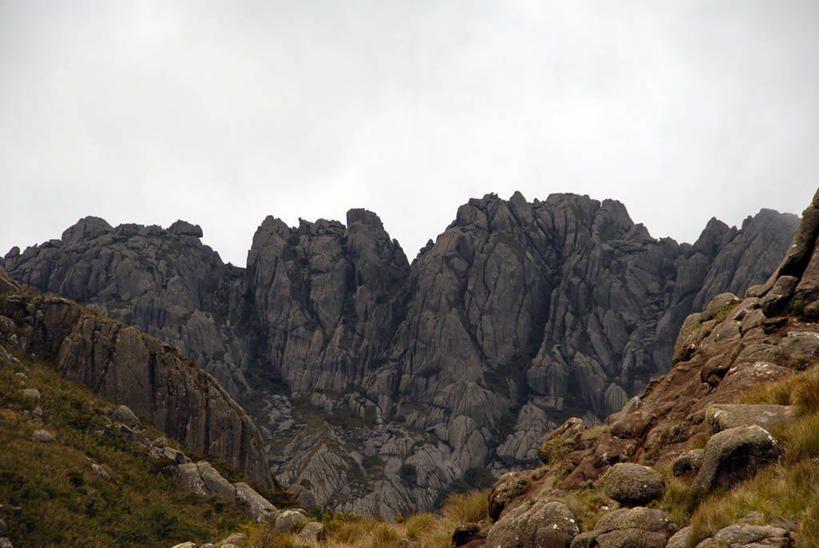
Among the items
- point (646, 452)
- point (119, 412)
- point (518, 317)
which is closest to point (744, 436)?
point (646, 452)

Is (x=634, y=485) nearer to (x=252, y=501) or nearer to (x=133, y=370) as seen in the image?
(x=252, y=501)

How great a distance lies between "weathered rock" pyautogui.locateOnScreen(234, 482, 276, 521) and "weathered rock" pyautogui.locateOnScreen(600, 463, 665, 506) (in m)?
39.2

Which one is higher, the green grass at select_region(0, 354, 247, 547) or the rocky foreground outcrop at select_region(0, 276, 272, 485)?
the rocky foreground outcrop at select_region(0, 276, 272, 485)

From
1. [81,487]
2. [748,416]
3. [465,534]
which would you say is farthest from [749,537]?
[81,487]

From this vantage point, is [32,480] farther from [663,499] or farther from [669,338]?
[669,338]

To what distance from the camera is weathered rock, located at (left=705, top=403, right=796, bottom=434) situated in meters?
11.1

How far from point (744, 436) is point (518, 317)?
635 ft

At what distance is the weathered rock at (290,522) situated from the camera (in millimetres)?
19297

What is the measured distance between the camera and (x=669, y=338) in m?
183

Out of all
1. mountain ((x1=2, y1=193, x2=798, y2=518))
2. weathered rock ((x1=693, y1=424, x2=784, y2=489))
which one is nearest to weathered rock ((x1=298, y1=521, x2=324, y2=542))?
weathered rock ((x1=693, y1=424, x2=784, y2=489))

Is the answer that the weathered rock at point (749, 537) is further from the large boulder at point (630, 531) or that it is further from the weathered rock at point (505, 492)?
the weathered rock at point (505, 492)

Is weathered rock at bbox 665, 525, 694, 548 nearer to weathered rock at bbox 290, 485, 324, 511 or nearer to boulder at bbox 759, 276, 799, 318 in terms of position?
boulder at bbox 759, 276, 799, 318

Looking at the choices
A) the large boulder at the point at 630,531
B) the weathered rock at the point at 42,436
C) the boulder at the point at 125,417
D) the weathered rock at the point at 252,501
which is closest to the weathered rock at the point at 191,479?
the weathered rock at the point at 252,501

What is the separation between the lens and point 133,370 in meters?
57.5
